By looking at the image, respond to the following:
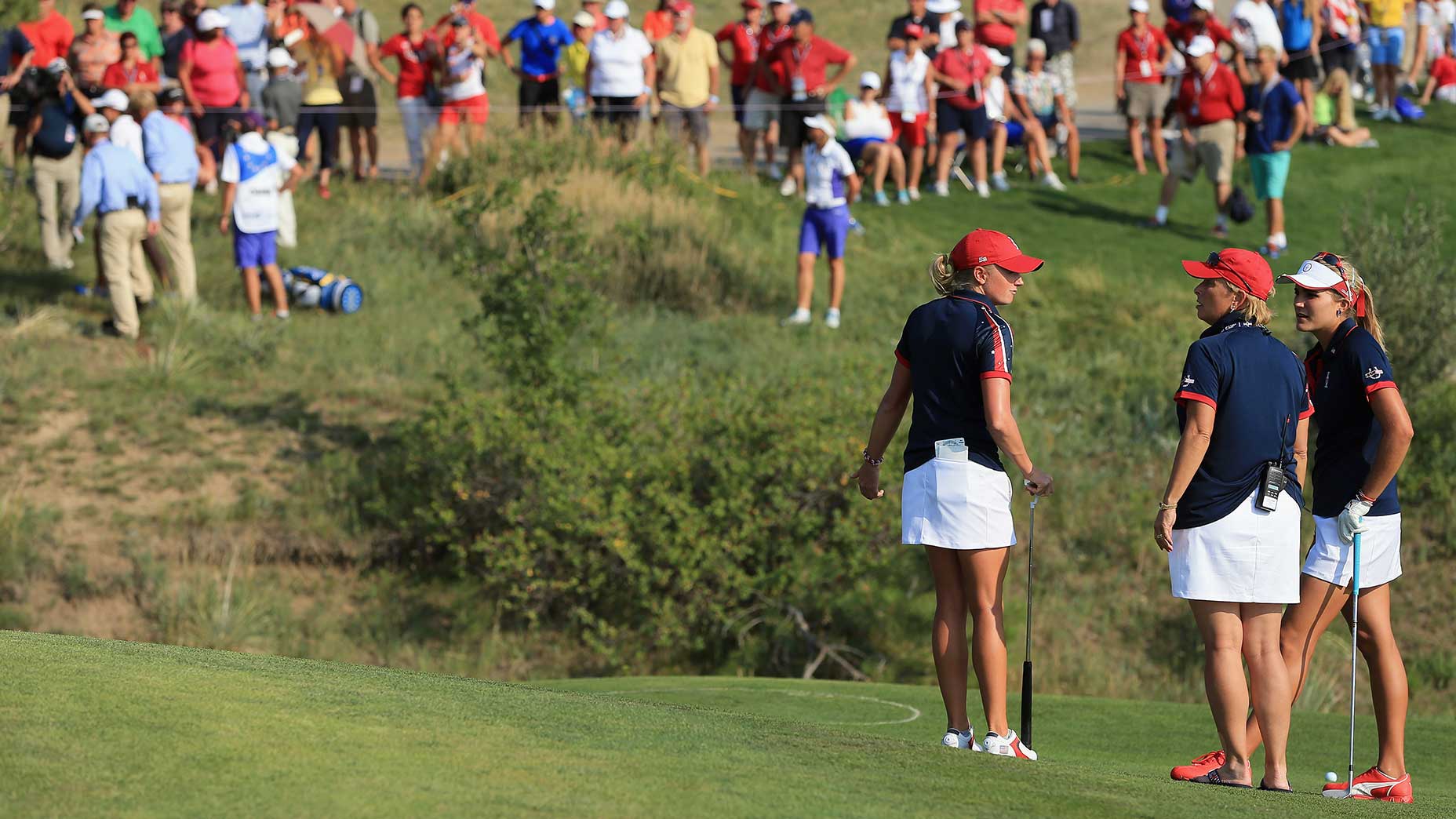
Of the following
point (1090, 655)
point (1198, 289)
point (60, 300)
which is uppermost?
point (1198, 289)

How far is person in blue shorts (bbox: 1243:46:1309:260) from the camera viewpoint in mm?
19016

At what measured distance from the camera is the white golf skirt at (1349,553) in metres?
6.86

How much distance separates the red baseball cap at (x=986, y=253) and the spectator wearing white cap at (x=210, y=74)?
14.7 metres

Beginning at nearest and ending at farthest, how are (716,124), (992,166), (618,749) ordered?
(618,749) < (992,166) < (716,124)

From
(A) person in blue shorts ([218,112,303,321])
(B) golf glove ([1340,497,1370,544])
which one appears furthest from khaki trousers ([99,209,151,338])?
(B) golf glove ([1340,497,1370,544])

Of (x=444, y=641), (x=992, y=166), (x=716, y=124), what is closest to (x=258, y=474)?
(x=444, y=641)

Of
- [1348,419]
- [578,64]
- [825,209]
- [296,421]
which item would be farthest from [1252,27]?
[1348,419]

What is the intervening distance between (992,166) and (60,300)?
1128cm

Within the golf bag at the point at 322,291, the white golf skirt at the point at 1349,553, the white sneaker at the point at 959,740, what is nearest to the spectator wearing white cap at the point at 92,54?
the golf bag at the point at 322,291

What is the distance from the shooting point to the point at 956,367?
6.54 meters

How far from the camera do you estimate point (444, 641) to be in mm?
15008

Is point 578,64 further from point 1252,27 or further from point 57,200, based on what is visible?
point 1252,27

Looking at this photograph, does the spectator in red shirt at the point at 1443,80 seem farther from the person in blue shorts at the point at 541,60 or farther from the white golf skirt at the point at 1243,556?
the white golf skirt at the point at 1243,556

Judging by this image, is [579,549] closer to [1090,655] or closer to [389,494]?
[389,494]
